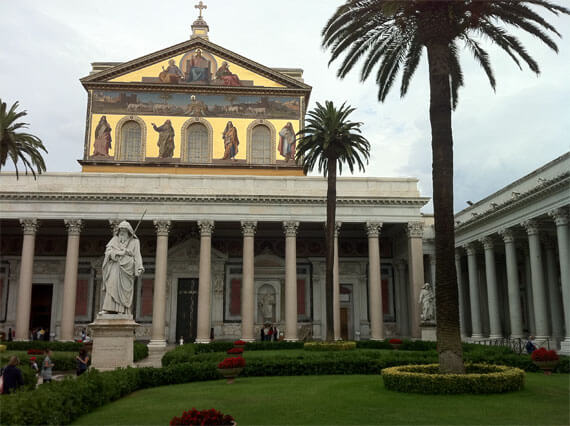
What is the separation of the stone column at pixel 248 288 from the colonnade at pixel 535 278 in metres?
14.8

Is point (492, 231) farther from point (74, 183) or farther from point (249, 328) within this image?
point (74, 183)

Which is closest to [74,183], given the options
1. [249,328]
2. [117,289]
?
[249,328]

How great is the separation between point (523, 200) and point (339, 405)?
21728 mm

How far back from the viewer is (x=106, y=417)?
11484 millimetres

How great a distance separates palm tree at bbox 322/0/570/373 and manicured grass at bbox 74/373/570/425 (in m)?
2.36

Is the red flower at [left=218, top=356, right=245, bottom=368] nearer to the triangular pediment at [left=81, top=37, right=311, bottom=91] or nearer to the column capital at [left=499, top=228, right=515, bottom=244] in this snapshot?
the column capital at [left=499, top=228, right=515, bottom=244]

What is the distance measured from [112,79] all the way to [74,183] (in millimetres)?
9922

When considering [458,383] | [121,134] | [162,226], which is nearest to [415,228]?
[162,226]

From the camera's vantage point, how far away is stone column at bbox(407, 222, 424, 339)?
117 ft

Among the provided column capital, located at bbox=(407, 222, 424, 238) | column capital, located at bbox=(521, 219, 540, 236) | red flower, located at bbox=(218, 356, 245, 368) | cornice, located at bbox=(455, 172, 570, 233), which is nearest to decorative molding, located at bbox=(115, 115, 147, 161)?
column capital, located at bbox=(407, 222, 424, 238)

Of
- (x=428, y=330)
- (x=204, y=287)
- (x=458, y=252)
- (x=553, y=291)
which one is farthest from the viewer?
(x=458, y=252)

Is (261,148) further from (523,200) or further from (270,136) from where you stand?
(523,200)

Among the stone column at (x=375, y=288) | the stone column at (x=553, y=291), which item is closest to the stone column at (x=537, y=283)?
the stone column at (x=553, y=291)

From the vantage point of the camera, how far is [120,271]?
17.4 m
